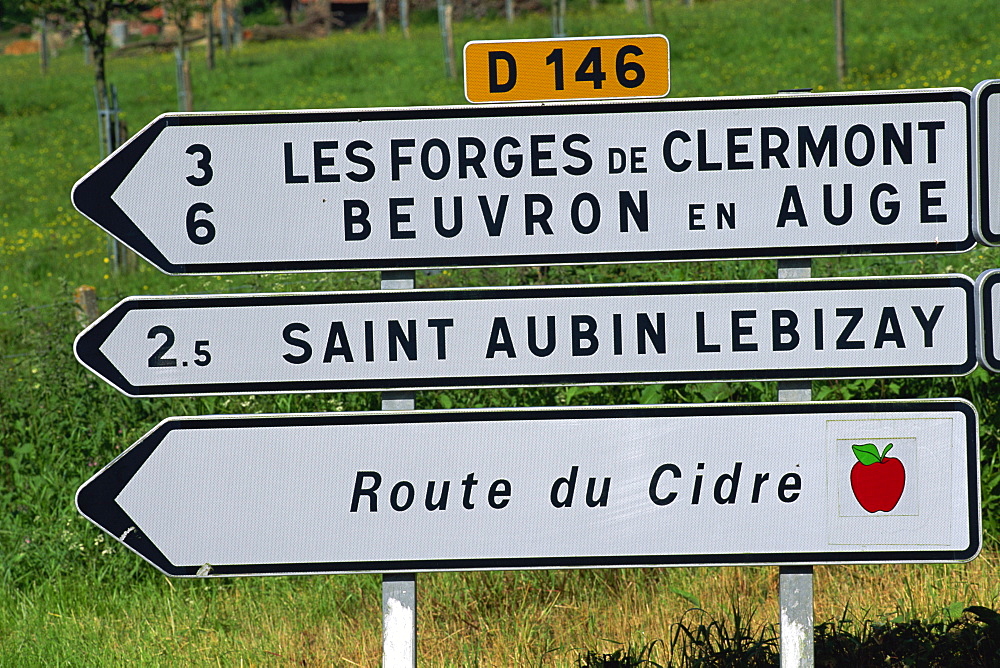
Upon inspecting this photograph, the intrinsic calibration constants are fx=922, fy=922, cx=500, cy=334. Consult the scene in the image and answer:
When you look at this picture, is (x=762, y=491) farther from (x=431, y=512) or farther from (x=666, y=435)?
(x=431, y=512)

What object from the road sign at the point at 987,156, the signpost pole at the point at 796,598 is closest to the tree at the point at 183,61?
the signpost pole at the point at 796,598

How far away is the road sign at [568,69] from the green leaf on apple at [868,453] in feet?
3.35

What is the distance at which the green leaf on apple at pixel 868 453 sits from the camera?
7.44 ft

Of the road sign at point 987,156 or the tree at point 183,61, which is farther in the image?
the tree at point 183,61

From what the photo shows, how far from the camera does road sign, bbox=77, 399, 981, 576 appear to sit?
2.27 meters

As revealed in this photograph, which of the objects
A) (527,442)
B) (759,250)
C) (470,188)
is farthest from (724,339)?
(470,188)

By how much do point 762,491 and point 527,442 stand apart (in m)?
0.59

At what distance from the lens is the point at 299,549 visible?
2.29m

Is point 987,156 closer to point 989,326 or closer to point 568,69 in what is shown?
point 989,326

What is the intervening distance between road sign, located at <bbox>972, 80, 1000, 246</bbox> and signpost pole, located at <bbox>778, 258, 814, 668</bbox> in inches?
16.5

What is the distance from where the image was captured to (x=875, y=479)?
7.49ft

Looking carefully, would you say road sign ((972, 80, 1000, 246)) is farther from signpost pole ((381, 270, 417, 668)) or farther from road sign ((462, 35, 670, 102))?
signpost pole ((381, 270, 417, 668))

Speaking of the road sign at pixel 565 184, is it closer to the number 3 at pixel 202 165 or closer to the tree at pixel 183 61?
the number 3 at pixel 202 165

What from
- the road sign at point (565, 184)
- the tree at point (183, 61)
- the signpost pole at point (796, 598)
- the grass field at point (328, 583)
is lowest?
the grass field at point (328, 583)
